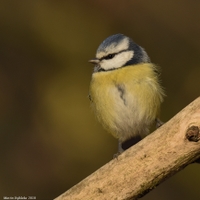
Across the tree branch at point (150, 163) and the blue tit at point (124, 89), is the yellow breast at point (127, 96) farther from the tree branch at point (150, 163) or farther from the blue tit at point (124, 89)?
the tree branch at point (150, 163)

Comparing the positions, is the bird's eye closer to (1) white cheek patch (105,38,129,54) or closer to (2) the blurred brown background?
(1) white cheek patch (105,38,129,54)

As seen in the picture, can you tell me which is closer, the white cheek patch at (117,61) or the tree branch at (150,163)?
the tree branch at (150,163)

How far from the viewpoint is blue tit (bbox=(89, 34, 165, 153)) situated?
276cm

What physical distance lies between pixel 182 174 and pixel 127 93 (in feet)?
6.50

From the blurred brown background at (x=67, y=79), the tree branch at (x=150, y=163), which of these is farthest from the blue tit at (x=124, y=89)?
the blurred brown background at (x=67, y=79)

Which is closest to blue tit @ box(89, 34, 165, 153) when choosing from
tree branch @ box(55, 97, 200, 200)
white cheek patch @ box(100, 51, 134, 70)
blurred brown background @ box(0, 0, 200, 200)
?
white cheek patch @ box(100, 51, 134, 70)

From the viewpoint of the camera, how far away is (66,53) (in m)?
4.78

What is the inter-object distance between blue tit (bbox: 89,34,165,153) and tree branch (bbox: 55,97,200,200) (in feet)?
1.34

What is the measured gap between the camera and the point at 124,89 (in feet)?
9.01

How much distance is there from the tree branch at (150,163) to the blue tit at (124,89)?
0.41 meters

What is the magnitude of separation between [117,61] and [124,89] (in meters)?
0.26

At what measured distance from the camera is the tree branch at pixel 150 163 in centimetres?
228

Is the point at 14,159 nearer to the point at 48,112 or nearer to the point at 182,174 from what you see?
the point at 48,112

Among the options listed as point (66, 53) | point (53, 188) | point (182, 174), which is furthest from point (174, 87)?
point (53, 188)
